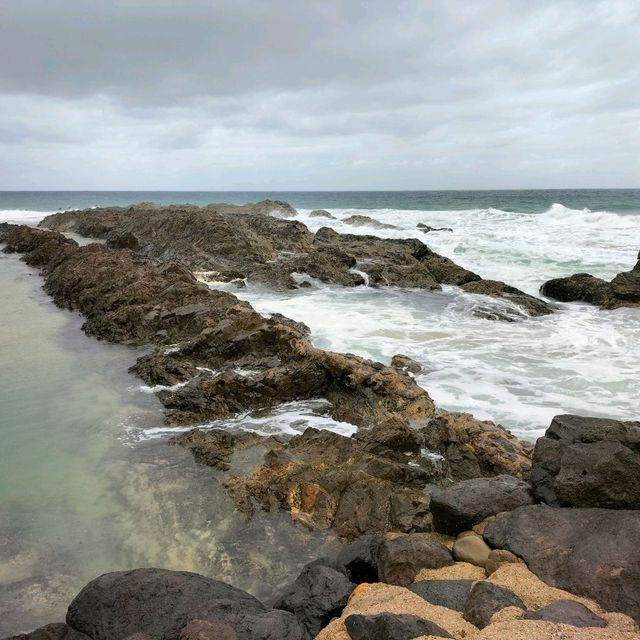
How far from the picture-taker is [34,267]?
20156 millimetres

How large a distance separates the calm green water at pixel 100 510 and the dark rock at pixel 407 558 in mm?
892

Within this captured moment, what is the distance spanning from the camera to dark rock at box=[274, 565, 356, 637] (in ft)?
10.7

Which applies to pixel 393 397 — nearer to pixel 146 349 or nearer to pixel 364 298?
pixel 146 349

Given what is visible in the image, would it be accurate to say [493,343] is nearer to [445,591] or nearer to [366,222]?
[445,591]

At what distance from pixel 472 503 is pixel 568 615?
4.48 feet

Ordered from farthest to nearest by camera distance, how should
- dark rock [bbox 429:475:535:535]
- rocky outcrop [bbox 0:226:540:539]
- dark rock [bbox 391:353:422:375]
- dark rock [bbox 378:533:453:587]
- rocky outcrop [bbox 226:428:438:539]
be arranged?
dark rock [bbox 391:353:422:375] → rocky outcrop [bbox 0:226:540:539] → rocky outcrop [bbox 226:428:438:539] → dark rock [bbox 429:475:535:535] → dark rock [bbox 378:533:453:587]

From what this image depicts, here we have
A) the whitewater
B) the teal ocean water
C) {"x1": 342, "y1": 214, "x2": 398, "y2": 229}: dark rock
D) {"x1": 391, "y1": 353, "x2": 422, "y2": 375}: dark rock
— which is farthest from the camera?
the teal ocean water

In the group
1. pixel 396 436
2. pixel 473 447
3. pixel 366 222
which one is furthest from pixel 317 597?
pixel 366 222

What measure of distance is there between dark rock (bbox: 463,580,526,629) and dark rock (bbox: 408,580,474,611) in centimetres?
10

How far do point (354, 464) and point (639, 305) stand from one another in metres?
11.2

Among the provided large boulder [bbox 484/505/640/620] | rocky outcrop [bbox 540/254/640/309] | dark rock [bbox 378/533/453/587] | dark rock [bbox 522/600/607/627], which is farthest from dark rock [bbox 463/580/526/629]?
rocky outcrop [bbox 540/254/640/309]

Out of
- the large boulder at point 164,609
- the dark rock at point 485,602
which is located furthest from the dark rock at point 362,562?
the dark rock at point 485,602

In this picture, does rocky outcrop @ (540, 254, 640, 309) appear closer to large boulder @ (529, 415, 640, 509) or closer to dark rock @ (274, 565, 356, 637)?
large boulder @ (529, 415, 640, 509)

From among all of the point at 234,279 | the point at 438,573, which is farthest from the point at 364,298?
the point at 438,573
